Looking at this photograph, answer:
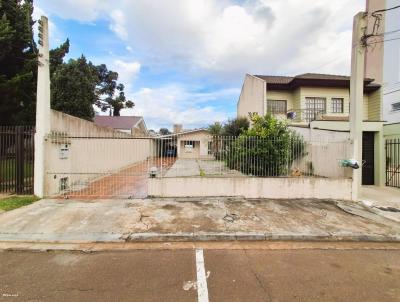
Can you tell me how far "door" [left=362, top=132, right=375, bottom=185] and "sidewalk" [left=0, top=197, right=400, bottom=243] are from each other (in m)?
6.00

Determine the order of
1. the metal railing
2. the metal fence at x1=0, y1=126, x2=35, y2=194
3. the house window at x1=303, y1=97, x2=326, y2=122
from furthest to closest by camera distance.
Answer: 1. the house window at x1=303, y1=97, x2=326, y2=122
2. the metal railing
3. the metal fence at x1=0, y1=126, x2=35, y2=194

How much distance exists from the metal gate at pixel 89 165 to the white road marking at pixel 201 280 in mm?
4674

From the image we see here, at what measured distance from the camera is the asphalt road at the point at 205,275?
338 centimetres

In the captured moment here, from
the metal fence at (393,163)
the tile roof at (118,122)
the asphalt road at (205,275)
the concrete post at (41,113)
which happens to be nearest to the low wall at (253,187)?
the concrete post at (41,113)

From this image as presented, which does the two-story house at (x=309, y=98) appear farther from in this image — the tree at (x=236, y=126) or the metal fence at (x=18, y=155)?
Result: the metal fence at (x=18, y=155)

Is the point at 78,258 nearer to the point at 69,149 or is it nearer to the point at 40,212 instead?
the point at 40,212

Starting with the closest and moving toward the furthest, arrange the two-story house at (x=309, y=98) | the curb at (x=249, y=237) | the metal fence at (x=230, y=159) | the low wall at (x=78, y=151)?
the curb at (x=249, y=237) → the low wall at (x=78, y=151) → the metal fence at (x=230, y=159) → the two-story house at (x=309, y=98)

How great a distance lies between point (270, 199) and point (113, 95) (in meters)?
42.8

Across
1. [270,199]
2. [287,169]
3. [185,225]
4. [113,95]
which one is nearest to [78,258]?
[185,225]

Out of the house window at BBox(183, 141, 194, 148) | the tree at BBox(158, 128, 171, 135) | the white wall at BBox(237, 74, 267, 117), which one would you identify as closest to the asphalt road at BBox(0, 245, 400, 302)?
the house window at BBox(183, 141, 194, 148)

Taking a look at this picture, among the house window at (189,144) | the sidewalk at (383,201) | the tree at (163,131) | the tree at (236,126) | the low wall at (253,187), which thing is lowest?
the sidewalk at (383,201)

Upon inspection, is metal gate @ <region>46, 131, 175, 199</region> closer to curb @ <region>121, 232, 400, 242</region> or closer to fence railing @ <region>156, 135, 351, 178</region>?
fence railing @ <region>156, 135, 351, 178</region>

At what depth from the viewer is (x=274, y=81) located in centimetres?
2000

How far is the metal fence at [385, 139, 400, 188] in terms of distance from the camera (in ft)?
40.6
